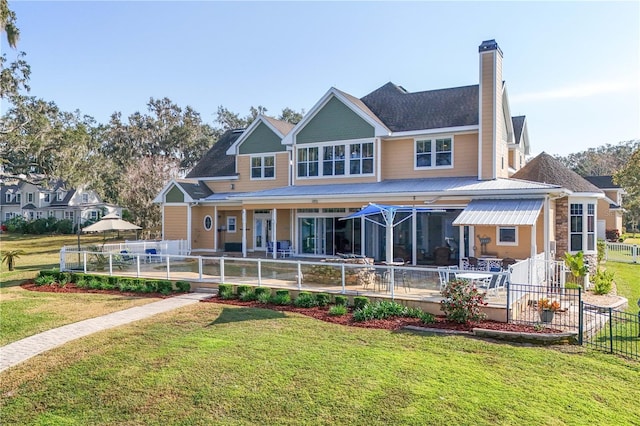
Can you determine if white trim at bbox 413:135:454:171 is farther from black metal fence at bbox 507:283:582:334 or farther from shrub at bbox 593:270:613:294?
black metal fence at bbox 507:283:582:334

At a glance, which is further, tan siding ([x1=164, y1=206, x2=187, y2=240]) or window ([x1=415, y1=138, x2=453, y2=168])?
tan siding ([x1=164, y1=206, x2=187, y2=240])

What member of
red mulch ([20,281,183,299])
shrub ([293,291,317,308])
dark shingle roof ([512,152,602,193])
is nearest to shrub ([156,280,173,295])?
red mulch ([20,281,183,299])

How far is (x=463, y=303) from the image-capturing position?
10.6 m

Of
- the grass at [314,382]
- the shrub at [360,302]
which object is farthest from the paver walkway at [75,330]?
the shrub at [360,302]

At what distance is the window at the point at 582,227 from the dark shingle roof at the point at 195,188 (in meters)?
20.1

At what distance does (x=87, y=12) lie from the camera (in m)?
16.3

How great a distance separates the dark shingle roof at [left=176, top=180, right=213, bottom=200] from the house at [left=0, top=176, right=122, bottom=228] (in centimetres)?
3228

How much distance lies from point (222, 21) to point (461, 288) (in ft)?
44.0

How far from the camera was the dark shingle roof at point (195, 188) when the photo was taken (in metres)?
27.0

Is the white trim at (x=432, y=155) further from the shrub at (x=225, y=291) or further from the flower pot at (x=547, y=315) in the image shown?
the shrub at (x=225, y=291)

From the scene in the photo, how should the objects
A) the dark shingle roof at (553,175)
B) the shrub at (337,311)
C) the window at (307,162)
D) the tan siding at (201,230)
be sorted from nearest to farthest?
the shrub at (337,311) < the dark shingle roof at (553,175) < the window at (307,162) < the tan siding at (201,230)

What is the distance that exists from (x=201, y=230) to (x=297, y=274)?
559 inches

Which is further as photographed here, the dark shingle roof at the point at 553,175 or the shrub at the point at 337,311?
the dark shingle roof at the point at 553,175

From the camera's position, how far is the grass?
20.8 ft
